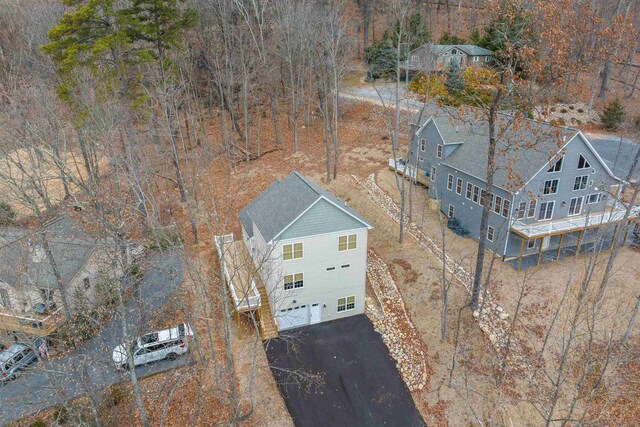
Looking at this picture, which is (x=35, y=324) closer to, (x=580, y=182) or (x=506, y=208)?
(x=506, y=208)

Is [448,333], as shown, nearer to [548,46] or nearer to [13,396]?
[548,46]

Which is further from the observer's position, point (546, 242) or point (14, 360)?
point (546, 242)

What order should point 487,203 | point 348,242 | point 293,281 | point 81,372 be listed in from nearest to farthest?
point 81,372
point 487,203
point 293,281
point 348,242

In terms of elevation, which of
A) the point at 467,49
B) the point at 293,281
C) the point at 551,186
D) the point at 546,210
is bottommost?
the point at 293,281

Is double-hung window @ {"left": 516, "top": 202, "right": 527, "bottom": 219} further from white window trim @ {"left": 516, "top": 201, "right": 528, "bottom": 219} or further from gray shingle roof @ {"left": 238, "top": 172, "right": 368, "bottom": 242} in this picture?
gray shingle roof @ {"left": 238, "top": 172, "right": 368, "bottom": 242}

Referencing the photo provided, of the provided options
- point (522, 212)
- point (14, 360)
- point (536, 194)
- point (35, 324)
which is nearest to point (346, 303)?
point (522, 212)

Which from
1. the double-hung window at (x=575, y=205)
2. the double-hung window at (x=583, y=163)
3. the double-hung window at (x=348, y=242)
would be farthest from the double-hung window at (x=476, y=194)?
the double-hung window at (x=348, y=242)

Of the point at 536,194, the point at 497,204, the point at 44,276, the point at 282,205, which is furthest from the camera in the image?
the point at 497,204

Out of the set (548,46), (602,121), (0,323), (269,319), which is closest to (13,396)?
(0,323)

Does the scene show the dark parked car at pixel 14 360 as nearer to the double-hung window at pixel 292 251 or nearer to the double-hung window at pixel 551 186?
the double-hung window at pixel 292 251
